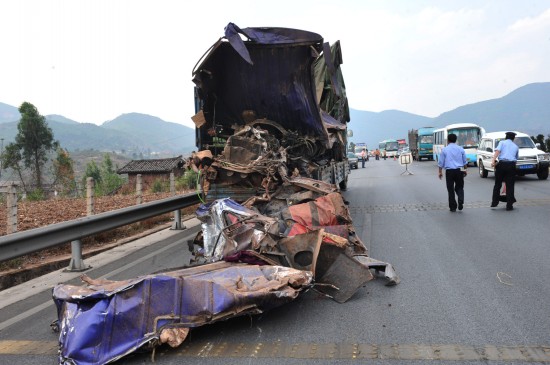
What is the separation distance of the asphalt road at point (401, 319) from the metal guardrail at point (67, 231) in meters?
0.57

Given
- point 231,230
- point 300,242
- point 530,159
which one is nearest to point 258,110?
point 231,230

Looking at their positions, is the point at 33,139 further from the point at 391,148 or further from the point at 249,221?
the point at 249,221

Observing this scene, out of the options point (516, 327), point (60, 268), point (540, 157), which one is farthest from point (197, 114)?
point (540, 157)

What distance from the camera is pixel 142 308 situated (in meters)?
3.69

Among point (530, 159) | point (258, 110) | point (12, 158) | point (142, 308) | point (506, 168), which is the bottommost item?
point (142, 308)

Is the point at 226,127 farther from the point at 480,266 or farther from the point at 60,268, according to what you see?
the point at 480,266

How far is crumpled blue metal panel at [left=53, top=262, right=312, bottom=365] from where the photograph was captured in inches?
138

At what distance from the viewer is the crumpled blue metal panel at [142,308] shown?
138 inches

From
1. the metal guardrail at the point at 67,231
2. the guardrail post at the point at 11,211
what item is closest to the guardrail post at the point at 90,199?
the metal guardrail at the point at 67,231

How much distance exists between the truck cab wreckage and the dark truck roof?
0.07 ft

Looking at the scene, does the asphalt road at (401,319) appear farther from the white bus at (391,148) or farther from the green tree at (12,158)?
the white bus at (391,148)

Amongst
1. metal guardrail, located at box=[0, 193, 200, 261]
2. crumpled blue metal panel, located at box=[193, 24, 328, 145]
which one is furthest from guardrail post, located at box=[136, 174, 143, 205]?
crumpled blue metal panel, located at box=[193, 24, 328, 145]

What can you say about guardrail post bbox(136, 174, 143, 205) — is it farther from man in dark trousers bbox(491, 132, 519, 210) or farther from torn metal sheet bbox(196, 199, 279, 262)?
man in dark trousers bbox(491, 132, 519, 210)

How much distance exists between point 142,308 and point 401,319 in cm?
229
